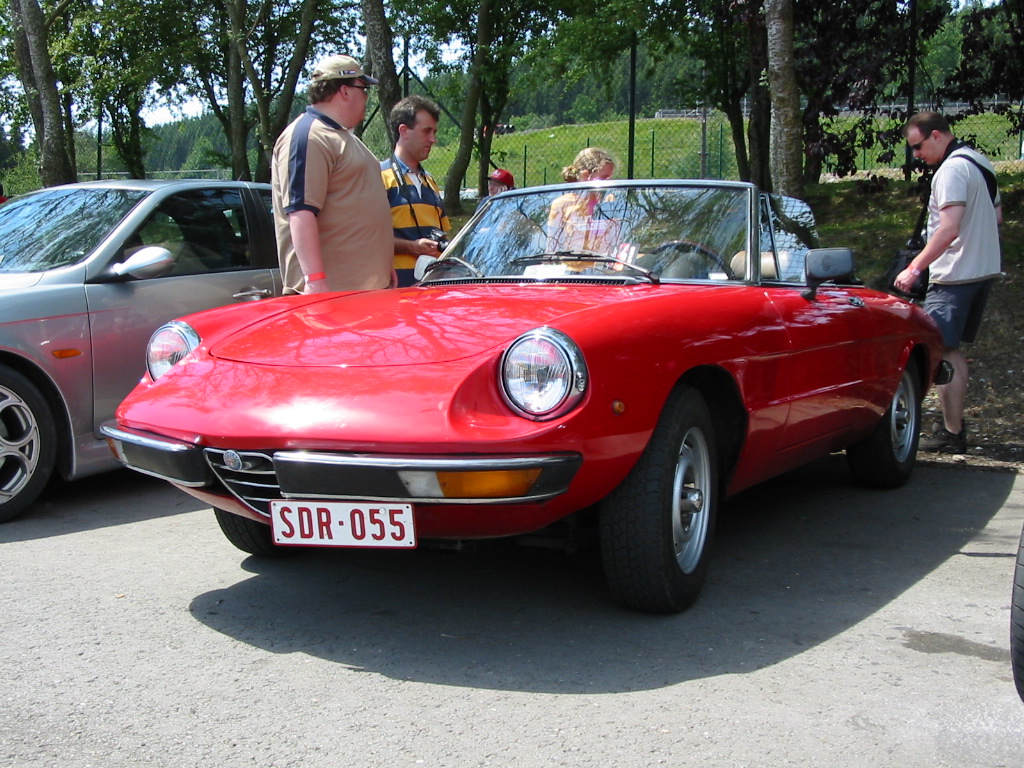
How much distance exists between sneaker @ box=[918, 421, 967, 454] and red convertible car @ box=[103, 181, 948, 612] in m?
1.91

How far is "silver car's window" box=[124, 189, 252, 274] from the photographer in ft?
18.8

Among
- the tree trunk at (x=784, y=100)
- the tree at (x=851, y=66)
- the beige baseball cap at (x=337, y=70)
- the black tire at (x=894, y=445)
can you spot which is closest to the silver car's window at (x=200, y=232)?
the beige baseball cap at (x=337, y=70)

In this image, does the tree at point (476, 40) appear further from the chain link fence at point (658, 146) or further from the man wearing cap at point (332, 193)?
the man wearing cap at point (332, 193)

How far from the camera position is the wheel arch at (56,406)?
498cm

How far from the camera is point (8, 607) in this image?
12.0 feet

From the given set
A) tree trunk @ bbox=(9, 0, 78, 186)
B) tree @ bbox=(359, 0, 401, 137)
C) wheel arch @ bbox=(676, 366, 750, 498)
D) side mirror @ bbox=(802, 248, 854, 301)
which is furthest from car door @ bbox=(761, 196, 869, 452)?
tree trunk @ bbox=(9, 0, 78, 186)

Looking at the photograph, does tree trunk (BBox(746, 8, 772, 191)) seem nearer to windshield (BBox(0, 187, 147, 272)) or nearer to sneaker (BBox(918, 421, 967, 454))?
sneaker (BBox(918, 421, 967, 454))

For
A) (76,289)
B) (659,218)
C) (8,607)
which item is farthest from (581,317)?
(76,289)

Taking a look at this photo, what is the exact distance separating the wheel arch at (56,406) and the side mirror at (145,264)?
2.03ft

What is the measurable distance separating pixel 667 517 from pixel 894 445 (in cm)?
243

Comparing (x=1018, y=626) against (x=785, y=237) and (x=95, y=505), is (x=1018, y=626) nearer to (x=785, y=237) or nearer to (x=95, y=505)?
(x=785, y=237)

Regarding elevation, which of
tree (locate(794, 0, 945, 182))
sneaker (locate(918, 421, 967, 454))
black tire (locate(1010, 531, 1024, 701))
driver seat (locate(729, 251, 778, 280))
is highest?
tree (locate(794, 0, 945, 182))

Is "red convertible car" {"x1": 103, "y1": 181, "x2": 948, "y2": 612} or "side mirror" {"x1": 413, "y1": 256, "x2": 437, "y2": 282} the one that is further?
"side mirror" {"x1": 413, "y1": 256, "x2": 437, "y2": 282}

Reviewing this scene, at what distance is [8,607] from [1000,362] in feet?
22.7
